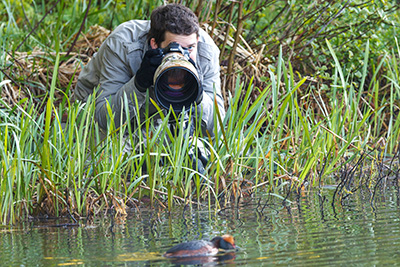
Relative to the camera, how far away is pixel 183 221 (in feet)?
6.96

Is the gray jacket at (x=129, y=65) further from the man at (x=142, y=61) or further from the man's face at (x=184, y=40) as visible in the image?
the man's face at (x=184, y=40)

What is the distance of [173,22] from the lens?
2844 millimetres

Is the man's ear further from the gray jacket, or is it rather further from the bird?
the bird

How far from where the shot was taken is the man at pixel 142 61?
9.24ft

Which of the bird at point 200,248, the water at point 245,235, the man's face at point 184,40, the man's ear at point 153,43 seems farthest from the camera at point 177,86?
the bird at point 200,248

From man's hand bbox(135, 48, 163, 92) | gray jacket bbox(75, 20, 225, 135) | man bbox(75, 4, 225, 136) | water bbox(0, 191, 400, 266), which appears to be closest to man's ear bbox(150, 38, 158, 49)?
man bbox(75, 4, 225, 136)

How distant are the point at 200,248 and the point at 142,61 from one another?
52.6 inches

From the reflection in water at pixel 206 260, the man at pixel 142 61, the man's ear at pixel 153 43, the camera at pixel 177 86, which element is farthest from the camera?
the man's ear at pixel 153 43

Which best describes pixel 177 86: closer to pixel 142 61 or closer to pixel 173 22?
pixel 142 61

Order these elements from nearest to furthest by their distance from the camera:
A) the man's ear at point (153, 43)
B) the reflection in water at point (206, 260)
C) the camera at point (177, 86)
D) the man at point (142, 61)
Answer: the reflection in water at point (206, 260)
the camera at point (177, 86)
the man at point (142, 61)
the man's ear at point (153, 43)

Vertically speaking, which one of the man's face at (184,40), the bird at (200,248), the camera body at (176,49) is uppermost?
the man's face at (184,40)

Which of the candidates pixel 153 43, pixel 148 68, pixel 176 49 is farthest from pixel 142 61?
pixel 153 43

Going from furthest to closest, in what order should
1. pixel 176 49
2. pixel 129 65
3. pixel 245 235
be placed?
pixel 129 65 → pixel 176 49 → pixel 245 235

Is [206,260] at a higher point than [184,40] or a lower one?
lower
